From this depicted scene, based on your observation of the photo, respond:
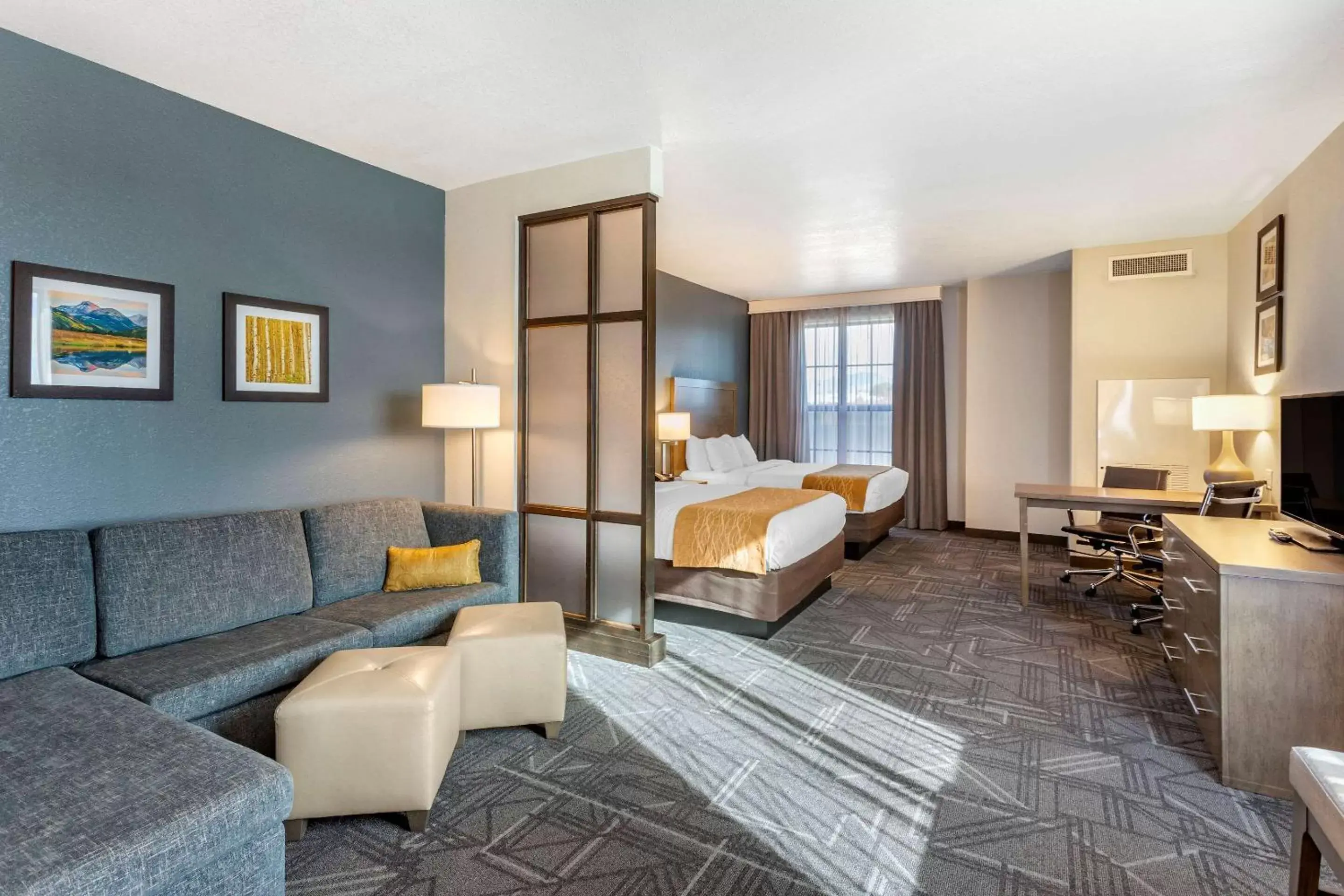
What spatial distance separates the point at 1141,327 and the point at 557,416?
4763 millimetres

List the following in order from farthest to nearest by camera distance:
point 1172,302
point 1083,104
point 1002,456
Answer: point 1002,456 → point 1172,302 → point 1083,104

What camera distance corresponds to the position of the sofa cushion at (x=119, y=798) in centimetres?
126

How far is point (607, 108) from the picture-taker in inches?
118

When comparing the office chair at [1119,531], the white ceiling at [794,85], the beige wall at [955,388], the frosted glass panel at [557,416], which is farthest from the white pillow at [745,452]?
the frosted glass panel at [557,416]

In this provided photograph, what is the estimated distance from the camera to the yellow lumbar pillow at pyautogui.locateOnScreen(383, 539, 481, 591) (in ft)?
10.5

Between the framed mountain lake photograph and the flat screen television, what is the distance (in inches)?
184

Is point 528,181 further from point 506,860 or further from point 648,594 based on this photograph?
point 506,860

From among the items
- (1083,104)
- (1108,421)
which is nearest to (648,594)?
(1083,104)

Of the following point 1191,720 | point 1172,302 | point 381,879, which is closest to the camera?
point 381,879

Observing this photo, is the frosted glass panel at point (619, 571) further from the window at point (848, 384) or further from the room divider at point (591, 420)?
the window at point (848, 384)

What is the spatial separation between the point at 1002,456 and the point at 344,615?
251 inches

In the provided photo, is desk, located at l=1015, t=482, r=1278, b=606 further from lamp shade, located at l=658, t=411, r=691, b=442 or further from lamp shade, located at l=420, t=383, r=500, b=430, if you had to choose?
lamp shade, located at l=420, t=383, r=500, b=430

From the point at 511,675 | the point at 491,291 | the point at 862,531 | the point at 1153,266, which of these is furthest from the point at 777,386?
the point at 511,675

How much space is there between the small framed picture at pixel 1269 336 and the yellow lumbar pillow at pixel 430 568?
473cm
